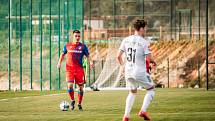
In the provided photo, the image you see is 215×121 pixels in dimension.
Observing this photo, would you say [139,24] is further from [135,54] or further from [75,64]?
[75,64]

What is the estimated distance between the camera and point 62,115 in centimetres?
1975

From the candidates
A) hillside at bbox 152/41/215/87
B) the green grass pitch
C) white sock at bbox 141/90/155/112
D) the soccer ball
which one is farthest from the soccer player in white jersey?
hillside at bbox 152/41/215/87

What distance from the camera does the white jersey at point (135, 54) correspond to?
57.1 feet

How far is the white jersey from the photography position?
57.1 feet

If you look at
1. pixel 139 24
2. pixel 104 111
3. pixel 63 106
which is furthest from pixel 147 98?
pixel 63 106

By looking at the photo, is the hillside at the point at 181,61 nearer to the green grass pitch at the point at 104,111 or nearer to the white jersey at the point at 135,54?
the green grass pitch at the point at 104,111

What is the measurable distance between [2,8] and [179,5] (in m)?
44.6

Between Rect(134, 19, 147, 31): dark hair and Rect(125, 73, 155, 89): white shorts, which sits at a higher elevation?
Rect(134, 19, 147, 31): dark hair

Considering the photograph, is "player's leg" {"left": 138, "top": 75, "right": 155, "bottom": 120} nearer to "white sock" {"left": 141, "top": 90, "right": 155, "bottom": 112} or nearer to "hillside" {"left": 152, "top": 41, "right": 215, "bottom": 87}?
"white sock" {"left": 141, "top": 90, "right": 155, "bottom": 112}

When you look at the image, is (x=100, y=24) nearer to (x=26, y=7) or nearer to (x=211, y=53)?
(x=211, y=53)

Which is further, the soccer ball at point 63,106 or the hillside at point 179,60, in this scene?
the hillside at point 179,60

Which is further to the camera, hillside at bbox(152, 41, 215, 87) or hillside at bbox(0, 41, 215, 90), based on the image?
hillside at bbox(152, 41, 215, 87)

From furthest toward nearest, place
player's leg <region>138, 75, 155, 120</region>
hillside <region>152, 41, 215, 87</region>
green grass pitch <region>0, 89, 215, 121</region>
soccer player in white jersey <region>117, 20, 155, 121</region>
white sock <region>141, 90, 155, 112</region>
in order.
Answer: hillside <region>152, 41, 215, 87</region> → green grass pitch <region>0, 89, 215, 121</region> → white sock <region>141, 90, 155, 112</region> → player's leg <region>138, 75, 155, 120</region> → soccer player in white jersey <region>117, 20, 155, 121</region>

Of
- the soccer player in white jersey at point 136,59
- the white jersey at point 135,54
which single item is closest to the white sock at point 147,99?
the soccer player in white jersey at point 136,59
